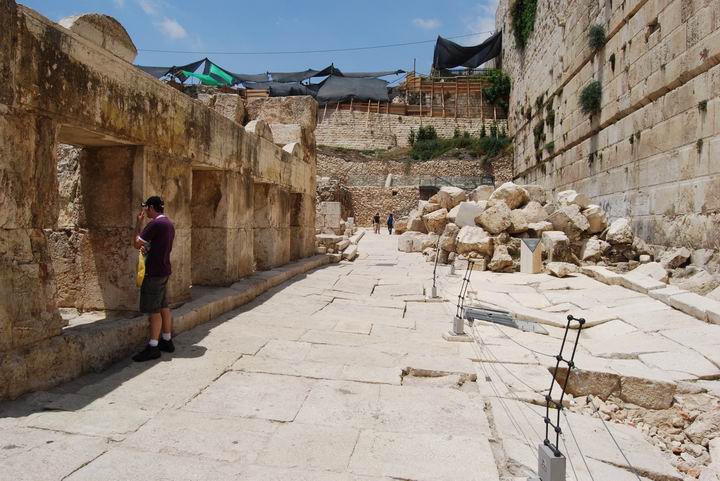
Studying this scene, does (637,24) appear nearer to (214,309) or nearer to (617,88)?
(617,88)

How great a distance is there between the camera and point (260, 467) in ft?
7.92

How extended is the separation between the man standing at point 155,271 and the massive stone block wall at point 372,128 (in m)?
39.8

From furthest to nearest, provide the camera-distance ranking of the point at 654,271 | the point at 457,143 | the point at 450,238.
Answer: the point at 457,143, the point at 450,238, the point at 654,271

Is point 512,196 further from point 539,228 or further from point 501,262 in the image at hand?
point 501,262

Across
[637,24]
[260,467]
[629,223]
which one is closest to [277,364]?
[260,467]

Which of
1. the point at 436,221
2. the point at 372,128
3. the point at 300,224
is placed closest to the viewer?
the point at 300,224

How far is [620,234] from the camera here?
34.6 ft

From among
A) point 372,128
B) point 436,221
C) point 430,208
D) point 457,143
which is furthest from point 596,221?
point 372,128

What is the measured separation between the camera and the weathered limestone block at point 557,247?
34.5 feet

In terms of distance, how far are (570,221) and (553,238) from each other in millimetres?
987

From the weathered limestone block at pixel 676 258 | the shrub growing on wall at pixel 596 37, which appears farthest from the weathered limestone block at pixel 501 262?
the shrub growing on wall at pixel 596 37

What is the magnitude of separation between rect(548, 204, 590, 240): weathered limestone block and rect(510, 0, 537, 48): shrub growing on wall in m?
14.2

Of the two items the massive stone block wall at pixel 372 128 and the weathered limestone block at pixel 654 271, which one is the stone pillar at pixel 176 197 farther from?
the massive stone block wall at pixel 372 128

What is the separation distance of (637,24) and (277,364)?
38.2ft
